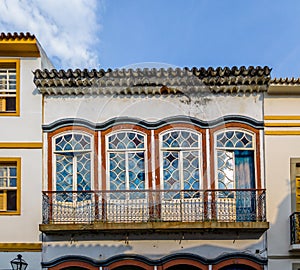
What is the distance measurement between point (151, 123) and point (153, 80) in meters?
1.08

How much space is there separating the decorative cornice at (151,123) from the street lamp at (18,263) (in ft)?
10.5

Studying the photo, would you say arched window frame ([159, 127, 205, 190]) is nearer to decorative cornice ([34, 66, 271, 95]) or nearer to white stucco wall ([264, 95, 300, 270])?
decorative cornice ([34, 66, 271, 95])

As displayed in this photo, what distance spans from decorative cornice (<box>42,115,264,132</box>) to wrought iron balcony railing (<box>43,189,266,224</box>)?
1.66 m

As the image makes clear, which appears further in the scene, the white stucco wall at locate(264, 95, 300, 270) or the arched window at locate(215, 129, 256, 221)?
the arched window at locate(215, 129, 256, 221)

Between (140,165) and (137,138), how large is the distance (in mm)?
690

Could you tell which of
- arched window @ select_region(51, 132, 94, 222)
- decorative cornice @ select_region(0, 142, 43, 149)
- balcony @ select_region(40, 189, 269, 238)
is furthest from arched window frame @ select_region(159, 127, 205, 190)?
decorative cornice @ select_region(0, 142, 43, 149)

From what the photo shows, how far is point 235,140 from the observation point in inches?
506

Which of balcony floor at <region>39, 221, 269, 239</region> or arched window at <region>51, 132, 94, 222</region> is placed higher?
arched window at <region>51, 132, 94, 222</region>

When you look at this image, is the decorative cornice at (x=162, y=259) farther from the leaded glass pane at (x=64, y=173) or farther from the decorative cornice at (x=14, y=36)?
the decorative cornice at (x=14, y=36)

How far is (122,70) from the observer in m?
12.7

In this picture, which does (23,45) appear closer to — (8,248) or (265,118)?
(8,248)

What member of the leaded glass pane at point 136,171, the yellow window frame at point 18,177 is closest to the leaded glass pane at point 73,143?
the yellow window frame at point 18,177

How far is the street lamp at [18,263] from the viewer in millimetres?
11945

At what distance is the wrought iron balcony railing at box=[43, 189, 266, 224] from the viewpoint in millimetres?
12391
